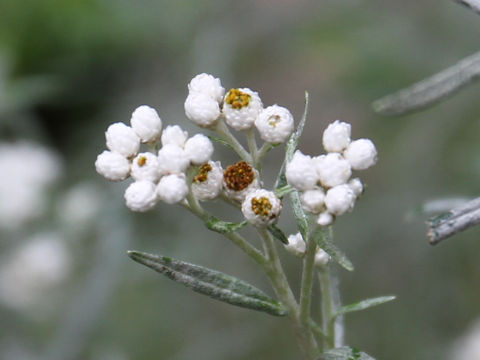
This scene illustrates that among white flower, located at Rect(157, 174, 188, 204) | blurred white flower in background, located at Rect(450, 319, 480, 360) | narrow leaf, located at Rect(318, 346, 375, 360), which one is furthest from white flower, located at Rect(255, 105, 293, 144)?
blurred white flower in background, located at Rect(450, 319, 480, 360)

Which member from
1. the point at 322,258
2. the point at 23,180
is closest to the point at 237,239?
the point at 322,258

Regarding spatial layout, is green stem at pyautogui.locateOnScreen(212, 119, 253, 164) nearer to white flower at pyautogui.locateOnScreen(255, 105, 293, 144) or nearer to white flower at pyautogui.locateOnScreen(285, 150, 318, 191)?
white flower at pyautogui.locateOnScreen(255, 105, 293, 144)

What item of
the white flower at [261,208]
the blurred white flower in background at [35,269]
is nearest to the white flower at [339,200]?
the white flower at [261,208]

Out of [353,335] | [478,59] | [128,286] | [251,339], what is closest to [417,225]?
[353,335]

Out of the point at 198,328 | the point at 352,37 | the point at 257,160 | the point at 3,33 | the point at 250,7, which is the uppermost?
the point at 3,33

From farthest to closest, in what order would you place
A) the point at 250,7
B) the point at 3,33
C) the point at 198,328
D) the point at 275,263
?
1. the point at 3,33
2. the point at 250,7
3. the point at 198,328
4. the point at 275,263

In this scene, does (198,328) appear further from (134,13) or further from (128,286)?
(134,13)

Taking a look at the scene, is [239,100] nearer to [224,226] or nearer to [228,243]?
[224,226]
